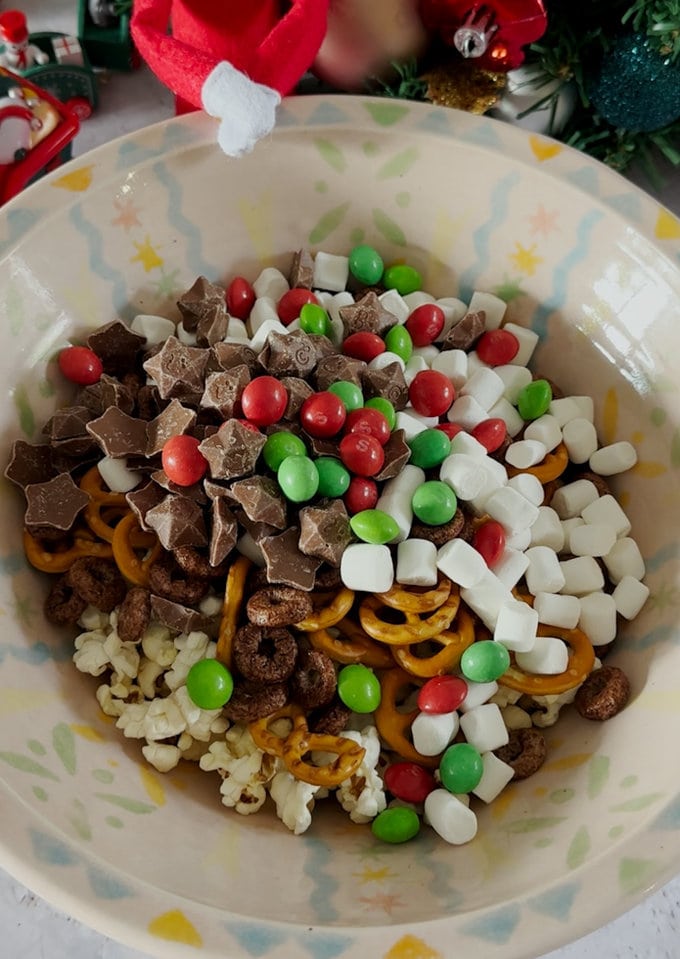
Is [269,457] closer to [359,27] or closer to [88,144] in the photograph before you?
[359,27]

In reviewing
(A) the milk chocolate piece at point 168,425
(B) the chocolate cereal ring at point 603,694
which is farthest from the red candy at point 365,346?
(B) the chocolate cereal ring at point 603,694

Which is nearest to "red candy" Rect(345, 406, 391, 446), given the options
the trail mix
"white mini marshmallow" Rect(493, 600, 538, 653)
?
the trail mix

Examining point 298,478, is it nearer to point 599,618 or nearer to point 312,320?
point 312,320

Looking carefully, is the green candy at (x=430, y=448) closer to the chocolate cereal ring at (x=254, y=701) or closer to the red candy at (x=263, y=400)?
the red candy at (x=263, y=400)

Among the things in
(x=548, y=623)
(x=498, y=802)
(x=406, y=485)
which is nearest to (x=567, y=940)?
(x=498, y=802)

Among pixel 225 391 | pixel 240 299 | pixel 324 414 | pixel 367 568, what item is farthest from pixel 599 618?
pixel 240 299

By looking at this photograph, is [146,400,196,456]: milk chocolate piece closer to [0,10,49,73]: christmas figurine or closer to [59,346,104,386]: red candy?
[59,346,104,386]: red candy

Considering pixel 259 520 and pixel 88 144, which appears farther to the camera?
pixel 88 144
